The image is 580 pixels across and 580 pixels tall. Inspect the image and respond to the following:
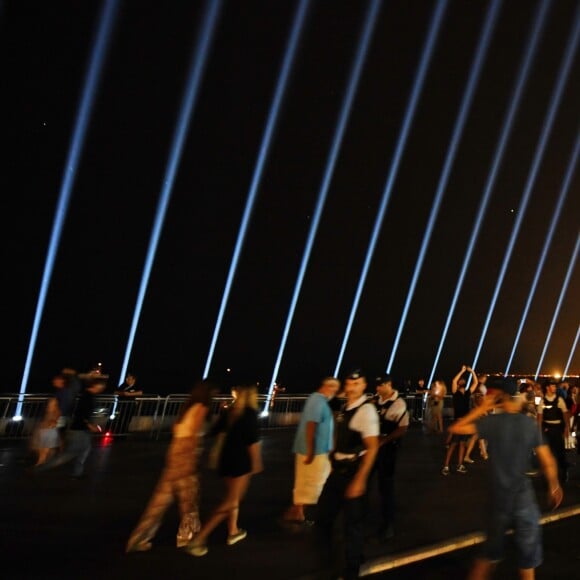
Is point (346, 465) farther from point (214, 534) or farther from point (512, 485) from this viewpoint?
point (214, 534)

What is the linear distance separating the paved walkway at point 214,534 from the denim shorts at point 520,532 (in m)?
0.79

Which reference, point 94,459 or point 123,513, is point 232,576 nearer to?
point 123,513

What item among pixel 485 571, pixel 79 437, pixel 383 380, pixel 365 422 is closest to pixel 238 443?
pixel 365 422

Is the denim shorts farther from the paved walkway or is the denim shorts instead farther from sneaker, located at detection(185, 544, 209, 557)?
sneaker, located at detection(185, 544, 209, 557)

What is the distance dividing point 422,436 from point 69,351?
25.1 m

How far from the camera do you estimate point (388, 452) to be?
4.96m

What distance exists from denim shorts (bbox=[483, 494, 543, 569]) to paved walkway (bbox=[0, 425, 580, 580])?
79 centimetres

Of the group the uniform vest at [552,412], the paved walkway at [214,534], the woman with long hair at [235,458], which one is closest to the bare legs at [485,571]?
the paved walkway at [214,534]

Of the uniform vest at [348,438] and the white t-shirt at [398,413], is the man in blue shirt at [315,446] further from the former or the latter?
the uniform vest at [348,438]

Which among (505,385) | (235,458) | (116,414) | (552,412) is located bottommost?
(116,414)

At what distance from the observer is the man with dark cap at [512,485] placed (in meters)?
3.26

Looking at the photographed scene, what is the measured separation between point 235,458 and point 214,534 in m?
0.96

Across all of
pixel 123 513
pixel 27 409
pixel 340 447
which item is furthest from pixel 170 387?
pixel 340 447

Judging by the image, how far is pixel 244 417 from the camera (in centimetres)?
432
